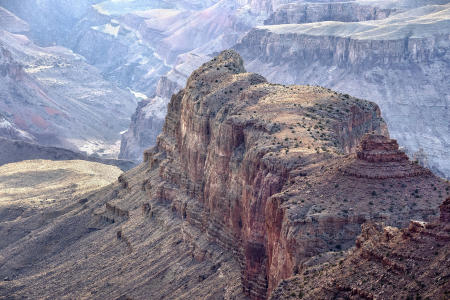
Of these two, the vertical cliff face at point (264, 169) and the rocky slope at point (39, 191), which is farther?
the rocky slope at point (39, 191)

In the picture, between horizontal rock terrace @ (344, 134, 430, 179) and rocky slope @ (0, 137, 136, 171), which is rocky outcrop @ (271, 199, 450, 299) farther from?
rocky slope @ (0, 137, 136, 171)

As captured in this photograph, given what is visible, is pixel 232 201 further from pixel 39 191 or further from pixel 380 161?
pixel 39 191

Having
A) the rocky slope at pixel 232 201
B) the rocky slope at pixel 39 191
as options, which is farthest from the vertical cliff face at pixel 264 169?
the rocky slope at pixel 39 191

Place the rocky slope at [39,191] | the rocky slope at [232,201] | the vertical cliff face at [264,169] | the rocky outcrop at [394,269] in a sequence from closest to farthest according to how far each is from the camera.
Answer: the rocky outcrop at [394,269] < the vertical cliff face at [264,169] < the rocky slope at [232,201] < the rocky slope at [39,191]

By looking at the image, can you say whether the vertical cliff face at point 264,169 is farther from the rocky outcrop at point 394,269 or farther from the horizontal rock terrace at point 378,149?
the rocky outcrop at point 394,269

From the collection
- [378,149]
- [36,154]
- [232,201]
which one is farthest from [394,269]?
[36,154]

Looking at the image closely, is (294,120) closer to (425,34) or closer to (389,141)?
(389,141)
